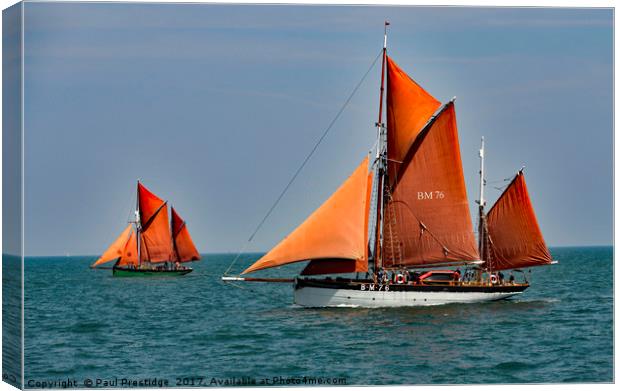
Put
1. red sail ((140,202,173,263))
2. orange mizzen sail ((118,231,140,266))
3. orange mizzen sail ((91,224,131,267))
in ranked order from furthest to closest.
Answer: orange mizzen sail ((118,231,140,266))
red sail ((140,202,173,263))
orange mizzen sail ((91,224,131,267))

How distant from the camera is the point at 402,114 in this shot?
39344 millimetres

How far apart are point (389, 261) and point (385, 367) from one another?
14.3m

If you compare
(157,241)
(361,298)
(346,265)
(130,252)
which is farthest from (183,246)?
(346,265)

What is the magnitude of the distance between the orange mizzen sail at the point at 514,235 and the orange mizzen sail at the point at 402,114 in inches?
174

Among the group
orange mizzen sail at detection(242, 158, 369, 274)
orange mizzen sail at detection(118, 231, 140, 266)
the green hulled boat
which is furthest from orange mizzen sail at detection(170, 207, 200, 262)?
orange mizzen sail at detection(242, 158, 369, 274)

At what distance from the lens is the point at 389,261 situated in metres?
41.4

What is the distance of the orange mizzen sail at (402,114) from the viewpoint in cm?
3644

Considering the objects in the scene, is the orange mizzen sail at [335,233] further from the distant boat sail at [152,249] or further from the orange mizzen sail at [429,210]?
the distant boat sail at [152,249]

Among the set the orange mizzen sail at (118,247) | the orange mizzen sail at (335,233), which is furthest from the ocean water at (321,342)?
the orange mizzen sail at (118,247)

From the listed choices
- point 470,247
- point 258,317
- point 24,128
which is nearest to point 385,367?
point 24,128

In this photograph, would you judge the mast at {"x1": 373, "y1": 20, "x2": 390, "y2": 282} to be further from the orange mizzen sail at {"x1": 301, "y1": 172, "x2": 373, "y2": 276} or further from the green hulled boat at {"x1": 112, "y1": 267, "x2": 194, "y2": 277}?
the green hulled boat at {"x1": 112, "y1": 267, "x2": 194, "y2": 277}

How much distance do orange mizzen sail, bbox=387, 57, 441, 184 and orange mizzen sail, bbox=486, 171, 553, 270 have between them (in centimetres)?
442

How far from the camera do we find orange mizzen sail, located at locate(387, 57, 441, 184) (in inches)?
1435

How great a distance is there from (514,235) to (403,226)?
4941 mm
